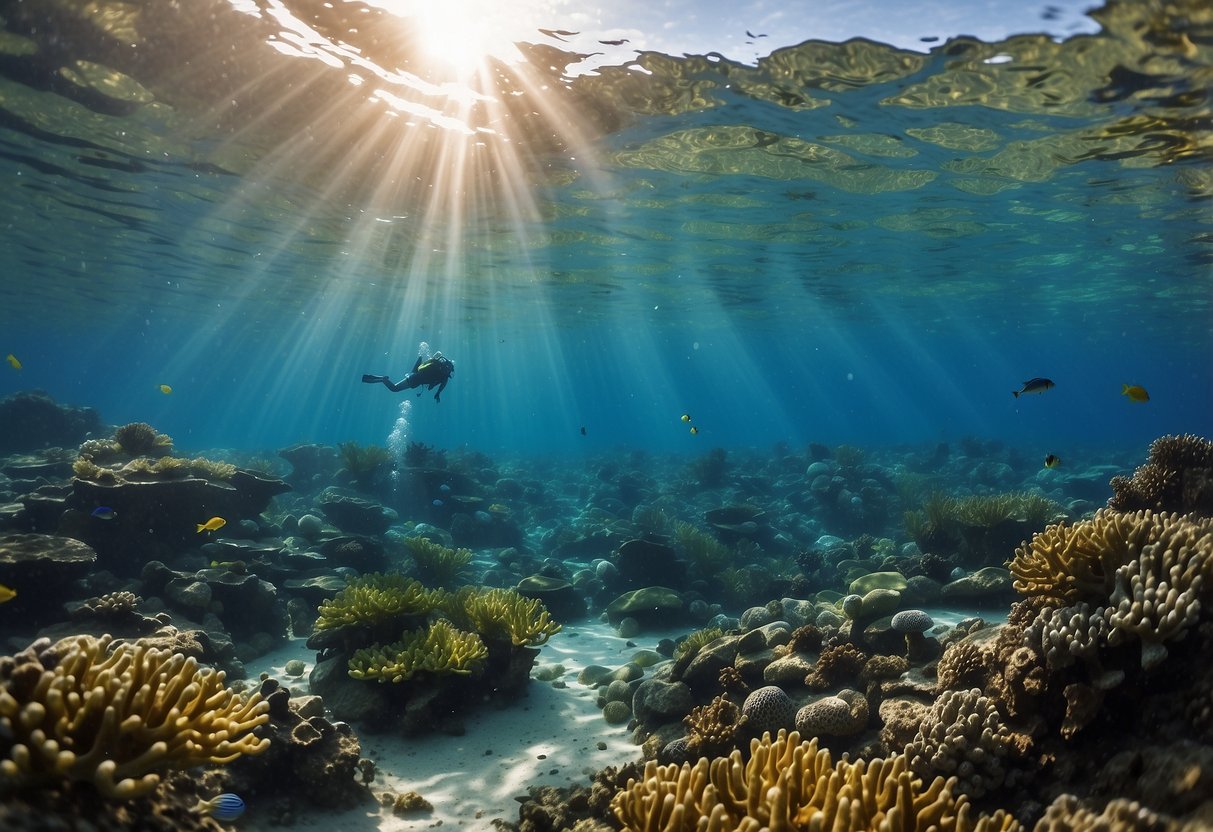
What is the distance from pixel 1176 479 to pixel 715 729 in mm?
5637

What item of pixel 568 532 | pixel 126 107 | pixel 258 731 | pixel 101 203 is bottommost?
pixel 568 532

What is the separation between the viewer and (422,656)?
772 cm

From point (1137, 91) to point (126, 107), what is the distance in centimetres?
2177

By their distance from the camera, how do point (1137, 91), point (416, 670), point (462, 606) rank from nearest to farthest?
point (416, 670) → point (462, 606) → point (1137, 91)

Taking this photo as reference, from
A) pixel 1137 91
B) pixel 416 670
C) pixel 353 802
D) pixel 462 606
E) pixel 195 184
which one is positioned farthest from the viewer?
pixel 195 184

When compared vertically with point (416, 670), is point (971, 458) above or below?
below

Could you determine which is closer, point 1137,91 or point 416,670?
point 416,670

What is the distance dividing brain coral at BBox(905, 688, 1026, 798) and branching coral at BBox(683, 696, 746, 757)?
1980mm

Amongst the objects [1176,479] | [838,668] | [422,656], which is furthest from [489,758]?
[1176,479]

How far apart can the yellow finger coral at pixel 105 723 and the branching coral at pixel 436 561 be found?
32.2ft

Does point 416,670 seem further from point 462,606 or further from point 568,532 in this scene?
point 568,532

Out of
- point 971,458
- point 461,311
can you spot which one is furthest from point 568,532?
point 461,311

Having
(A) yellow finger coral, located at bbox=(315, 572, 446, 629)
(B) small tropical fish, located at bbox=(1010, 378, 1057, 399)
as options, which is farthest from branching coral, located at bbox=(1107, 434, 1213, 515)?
(A) yellow finger coral, located at bbox=(315, 572, 446, 629)

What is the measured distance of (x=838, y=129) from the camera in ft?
48.3
